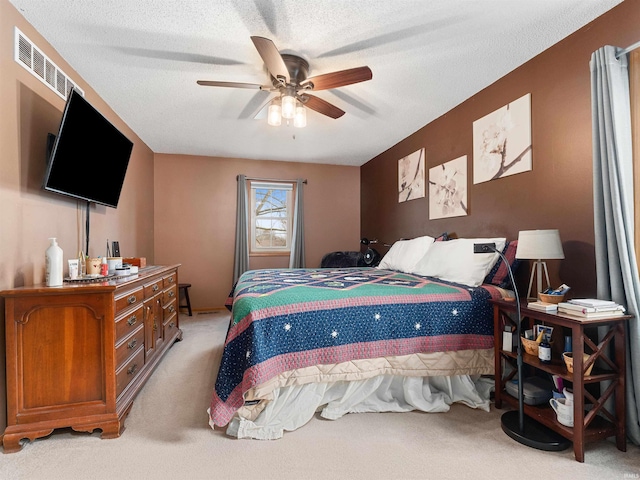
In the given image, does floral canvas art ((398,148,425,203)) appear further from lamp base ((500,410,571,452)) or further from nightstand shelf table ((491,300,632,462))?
lamp base ((500,410,571,452))

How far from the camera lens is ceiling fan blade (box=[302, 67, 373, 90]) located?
2.12 meters

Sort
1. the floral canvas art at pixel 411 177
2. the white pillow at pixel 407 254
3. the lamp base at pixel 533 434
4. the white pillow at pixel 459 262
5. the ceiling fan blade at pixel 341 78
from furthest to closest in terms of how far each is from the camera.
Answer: the floral canvas art at pixel 411 177 → the white pillow at pixel 407 254 → the white pillow at pixel 459 262 → the ceiling fan blade at pixel 341 78 → the lamp base at pixel 533 434

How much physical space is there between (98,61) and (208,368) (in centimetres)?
259

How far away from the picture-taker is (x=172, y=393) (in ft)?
7.70

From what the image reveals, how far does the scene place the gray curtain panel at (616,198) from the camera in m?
1.67

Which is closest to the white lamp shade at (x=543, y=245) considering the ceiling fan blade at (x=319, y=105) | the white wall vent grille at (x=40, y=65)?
the ceiling fan blade at (x=319, y=105)

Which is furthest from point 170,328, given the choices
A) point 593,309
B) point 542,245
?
point 593,309

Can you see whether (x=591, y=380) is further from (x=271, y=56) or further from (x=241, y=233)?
(x=241, y=233)

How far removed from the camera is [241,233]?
504cm

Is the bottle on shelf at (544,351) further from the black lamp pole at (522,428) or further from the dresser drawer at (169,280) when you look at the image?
the dresser drawer at (169,280)

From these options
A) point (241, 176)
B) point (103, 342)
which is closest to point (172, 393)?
point (103, 342)

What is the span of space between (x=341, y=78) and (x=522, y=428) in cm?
241

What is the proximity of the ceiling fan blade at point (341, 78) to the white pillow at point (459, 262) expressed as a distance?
5.03 feet

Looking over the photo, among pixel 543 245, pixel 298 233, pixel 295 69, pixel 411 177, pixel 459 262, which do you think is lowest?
pixel 459 262
